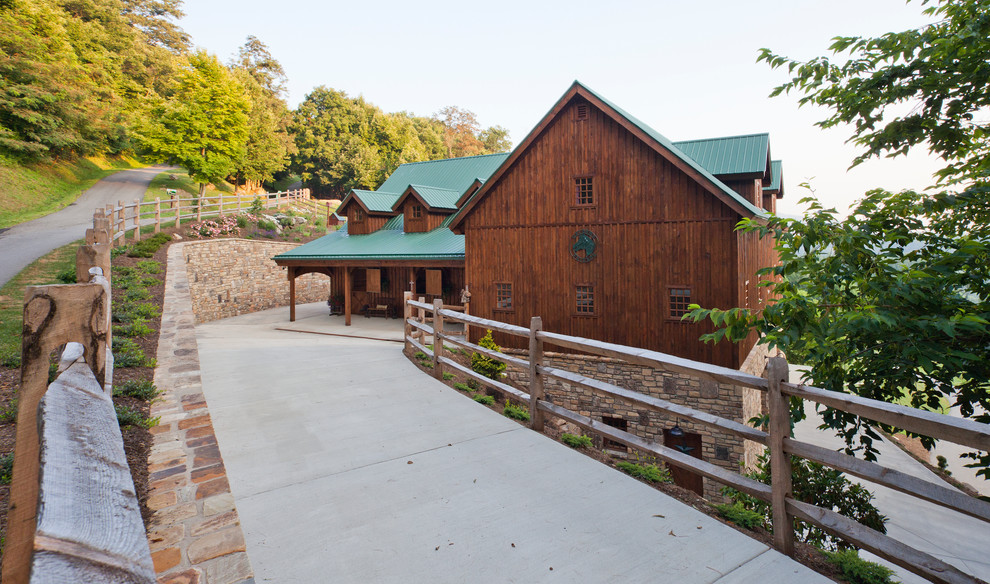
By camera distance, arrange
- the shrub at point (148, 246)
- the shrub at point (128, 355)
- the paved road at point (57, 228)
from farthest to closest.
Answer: the shrub at point (148, 246) → the paved road at point (57, 228) → the shrub at point (128, 355)

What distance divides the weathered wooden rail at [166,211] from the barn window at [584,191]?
35.7ft

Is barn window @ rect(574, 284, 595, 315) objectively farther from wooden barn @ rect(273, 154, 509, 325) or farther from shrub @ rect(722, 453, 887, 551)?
shrub @ rect(722, 453, 887, 551)

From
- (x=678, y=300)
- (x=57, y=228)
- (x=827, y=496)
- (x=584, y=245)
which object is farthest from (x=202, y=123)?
(x=827, y=496)

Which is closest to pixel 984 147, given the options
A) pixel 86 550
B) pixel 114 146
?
pixel 86 550

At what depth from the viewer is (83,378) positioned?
159cm

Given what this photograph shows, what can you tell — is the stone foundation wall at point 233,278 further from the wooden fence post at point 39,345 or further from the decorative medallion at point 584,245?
the wooden fence post at point 39,345

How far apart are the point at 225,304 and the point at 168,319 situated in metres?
14.2

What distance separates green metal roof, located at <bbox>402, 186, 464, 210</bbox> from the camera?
20.4 meters

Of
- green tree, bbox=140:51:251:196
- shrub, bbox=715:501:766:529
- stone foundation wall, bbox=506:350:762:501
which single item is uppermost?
green tree, bbox=140:51:251:196

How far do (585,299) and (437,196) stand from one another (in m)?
9.28

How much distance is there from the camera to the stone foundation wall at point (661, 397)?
12.6 m

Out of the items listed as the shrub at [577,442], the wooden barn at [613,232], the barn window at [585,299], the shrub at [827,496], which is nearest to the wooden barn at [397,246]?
the wooden barn at [613,232]

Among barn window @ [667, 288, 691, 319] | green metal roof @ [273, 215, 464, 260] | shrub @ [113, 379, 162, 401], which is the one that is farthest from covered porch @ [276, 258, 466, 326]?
shrub @ [113, 379, 162, 401]

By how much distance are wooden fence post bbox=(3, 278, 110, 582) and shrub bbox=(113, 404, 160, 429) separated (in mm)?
3370
